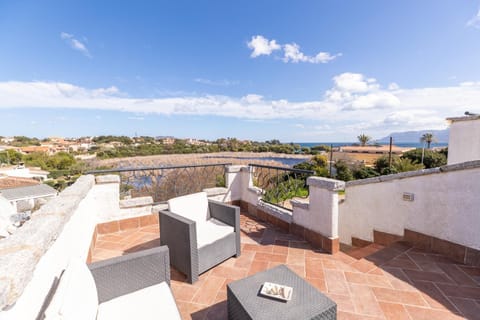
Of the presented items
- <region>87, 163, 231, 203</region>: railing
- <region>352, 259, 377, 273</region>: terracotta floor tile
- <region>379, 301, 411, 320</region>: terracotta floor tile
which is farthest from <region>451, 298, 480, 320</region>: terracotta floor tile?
<region>87, 163, 231, 203</region>: railing

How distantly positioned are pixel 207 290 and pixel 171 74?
11040 millimetres

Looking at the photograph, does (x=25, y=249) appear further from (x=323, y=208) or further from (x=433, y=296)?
(x=433, y=296)

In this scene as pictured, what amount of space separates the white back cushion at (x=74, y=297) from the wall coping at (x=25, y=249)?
6.7 inches

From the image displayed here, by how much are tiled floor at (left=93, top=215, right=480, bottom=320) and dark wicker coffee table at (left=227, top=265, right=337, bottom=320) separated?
501 mm

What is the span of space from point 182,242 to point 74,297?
126 centimetres

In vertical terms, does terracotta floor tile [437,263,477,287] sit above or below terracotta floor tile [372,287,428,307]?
above

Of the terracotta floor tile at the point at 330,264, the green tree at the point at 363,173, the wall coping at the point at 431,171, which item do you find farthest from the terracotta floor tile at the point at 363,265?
the green tree at the point at 363,173

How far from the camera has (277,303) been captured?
1305 mm

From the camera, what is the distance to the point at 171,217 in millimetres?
2262

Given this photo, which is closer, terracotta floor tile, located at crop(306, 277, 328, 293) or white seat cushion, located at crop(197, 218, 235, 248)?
terracotta floor tile, located at crop(306, 277, 328, 293)

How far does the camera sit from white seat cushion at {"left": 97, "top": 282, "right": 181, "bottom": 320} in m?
1.22

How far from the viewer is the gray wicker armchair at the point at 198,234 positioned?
2098 mm

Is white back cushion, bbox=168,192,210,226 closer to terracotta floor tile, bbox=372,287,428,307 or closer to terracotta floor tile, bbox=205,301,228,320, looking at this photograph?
Result: terracotta floor tile, bbox=205,301,228,320

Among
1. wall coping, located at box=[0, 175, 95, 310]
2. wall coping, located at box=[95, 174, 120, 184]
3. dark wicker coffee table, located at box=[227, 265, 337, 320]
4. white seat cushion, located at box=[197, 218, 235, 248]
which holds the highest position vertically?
wall coping, located at box=[0, 175, 95, 310]
